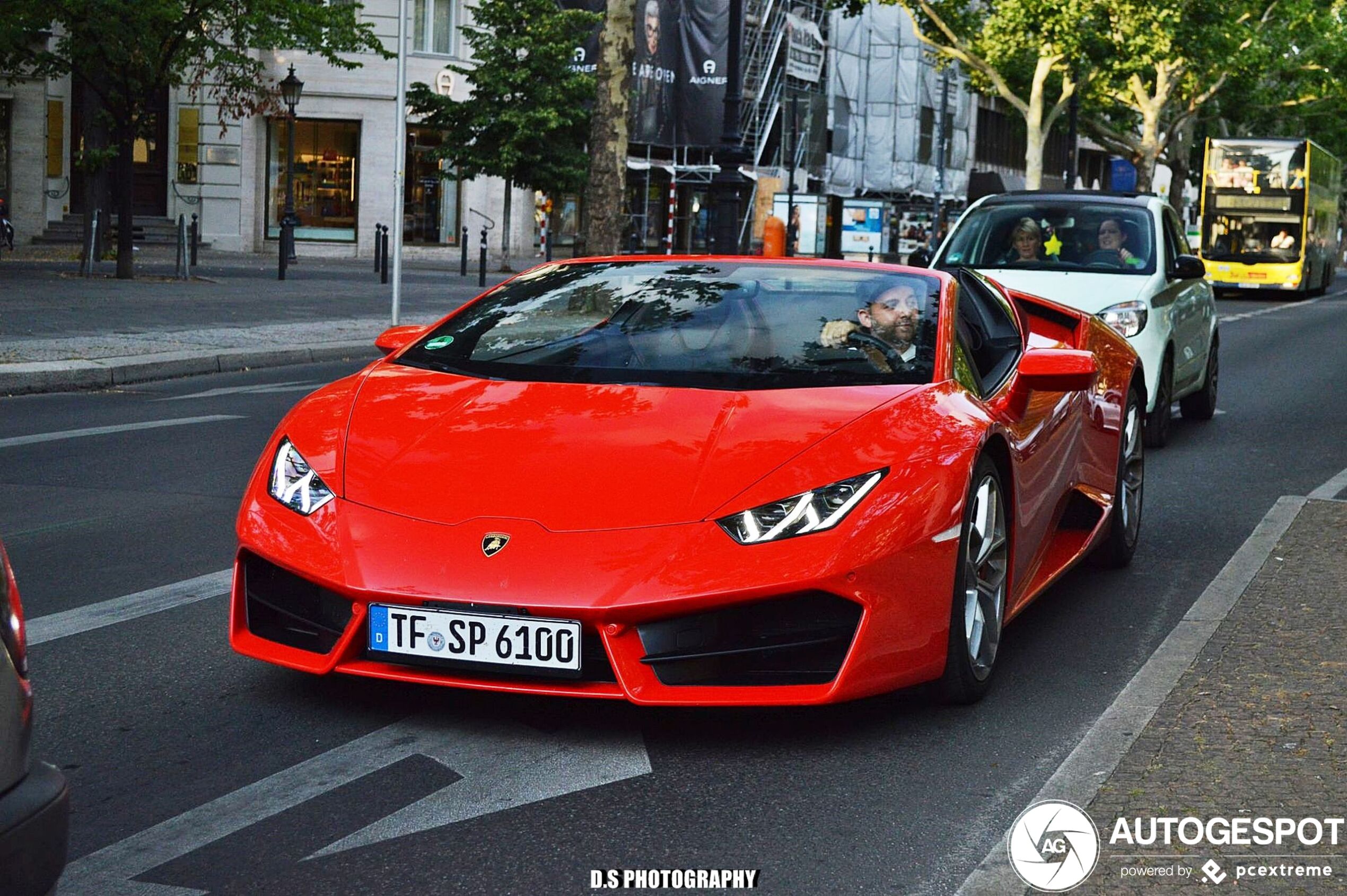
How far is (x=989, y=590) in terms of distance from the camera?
5.01 metres

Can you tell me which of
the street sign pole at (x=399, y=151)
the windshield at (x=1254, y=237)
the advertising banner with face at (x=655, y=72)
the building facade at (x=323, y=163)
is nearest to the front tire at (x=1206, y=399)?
the street sign pole at (x=399, y=151)

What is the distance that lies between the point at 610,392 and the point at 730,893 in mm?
1882

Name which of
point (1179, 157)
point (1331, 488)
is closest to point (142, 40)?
point (1331, 488)

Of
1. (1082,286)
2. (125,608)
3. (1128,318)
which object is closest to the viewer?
(125,608)

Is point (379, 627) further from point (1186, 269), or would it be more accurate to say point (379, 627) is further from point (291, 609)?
point (1186, 269)

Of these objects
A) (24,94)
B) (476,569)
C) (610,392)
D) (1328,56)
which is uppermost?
(1328,56)

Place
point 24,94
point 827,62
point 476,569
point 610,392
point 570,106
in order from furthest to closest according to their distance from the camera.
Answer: point 827,62 → point 24,94 → point 570,106 → point 610,392 → point 476,569

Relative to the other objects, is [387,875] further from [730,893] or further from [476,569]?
[476,569]

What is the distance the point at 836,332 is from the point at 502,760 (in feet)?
5.84

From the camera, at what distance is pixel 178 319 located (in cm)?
1908

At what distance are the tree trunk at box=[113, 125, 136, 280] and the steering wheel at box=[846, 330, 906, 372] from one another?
21519 mm

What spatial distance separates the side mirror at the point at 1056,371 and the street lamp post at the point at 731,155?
17422mm

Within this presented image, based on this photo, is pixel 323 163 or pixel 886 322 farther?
pixel 323 163

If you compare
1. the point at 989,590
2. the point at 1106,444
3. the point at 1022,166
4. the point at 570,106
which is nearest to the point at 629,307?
the point at 989,590
